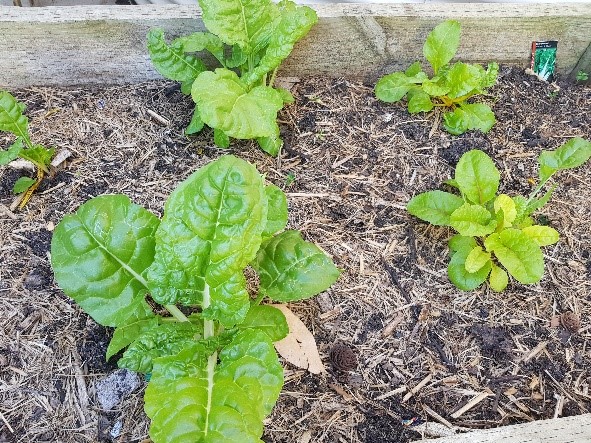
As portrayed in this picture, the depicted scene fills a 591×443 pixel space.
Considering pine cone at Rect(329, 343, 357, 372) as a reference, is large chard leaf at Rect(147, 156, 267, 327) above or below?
above

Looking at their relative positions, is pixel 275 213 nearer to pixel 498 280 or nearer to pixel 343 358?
pixel 343 358

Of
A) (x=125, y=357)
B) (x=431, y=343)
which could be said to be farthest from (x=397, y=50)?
(x=125, y=357)

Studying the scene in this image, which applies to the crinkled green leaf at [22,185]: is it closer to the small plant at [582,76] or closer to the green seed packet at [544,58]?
the green seed packet at [544,58]

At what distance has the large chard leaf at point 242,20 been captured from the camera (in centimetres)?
204

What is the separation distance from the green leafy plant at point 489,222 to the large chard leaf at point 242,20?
0.81 meters

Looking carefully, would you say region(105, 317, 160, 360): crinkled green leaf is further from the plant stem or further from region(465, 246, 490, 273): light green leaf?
region(465, 246, 490, 273): light green leaf

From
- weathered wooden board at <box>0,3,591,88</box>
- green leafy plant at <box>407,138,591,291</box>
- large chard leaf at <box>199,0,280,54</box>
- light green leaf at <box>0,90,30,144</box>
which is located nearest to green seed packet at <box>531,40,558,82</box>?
weathered wooden board at <box>0,3,591,88</box>

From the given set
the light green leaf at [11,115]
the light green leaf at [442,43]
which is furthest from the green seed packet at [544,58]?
A: the light green leaf at [11,115]

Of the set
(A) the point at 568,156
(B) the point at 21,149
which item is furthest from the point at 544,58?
(B) the point at 21,149

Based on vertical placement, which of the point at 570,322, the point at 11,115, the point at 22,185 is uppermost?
the point at 11,115

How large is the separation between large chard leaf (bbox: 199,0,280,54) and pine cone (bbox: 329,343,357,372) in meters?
1.10

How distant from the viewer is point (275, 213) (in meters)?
1.66

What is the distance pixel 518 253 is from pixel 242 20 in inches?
48.2

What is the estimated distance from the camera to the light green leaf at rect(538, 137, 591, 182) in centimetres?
191
